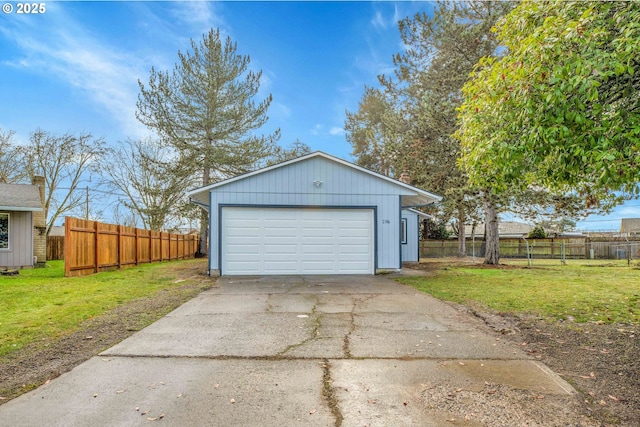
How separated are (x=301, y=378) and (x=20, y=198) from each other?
1577cm

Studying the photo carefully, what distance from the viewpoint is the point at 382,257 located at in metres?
11.7

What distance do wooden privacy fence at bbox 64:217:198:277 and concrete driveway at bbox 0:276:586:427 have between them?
695cm

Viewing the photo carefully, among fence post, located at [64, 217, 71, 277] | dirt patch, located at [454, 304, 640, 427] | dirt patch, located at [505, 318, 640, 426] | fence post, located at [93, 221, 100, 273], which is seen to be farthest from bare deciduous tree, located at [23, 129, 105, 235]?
dirt patch, located at [505, 318, 640, 426]

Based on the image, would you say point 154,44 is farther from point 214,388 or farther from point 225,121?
point 214,388

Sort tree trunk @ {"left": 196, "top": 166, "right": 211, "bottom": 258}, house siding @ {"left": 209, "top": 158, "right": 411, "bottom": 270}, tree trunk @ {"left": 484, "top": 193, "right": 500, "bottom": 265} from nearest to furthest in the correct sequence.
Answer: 1. house siding @ {"left": 209, "top": 158, "right": 411, "bottom": 270}
2. tree trunk @ {"left": 484, "top": 193, "right": 500, "bottom": 265}
3. tree trunk @ {"left": 196, "top": 166, "right": 211, "bottom": 258}

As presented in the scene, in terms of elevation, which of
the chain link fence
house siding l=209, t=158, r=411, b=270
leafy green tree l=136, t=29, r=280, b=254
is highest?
leafy green tree l=136, t=29, r=280, b=254

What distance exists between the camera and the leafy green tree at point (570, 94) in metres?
3.61

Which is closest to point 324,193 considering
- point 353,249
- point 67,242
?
point 353,249

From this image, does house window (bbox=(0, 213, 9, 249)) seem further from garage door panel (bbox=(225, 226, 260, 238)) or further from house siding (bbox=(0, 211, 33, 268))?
garage door panel (bbox=(225, 226, 260, 238))

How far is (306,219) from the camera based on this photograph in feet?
37.4

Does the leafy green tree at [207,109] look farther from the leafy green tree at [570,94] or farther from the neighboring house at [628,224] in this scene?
→ the neighboring house at [628,224]

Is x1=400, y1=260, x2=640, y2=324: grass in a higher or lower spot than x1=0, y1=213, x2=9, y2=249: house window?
lower

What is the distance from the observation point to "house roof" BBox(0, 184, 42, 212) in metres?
13.4

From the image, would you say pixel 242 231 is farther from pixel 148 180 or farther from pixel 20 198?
pixel 148 180
